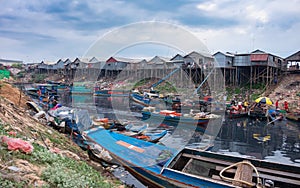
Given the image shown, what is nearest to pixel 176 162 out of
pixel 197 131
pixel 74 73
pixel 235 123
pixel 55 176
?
pixel 55 176

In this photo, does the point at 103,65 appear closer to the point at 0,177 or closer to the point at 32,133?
the point at 32,133

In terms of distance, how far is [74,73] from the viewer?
52.8 meters

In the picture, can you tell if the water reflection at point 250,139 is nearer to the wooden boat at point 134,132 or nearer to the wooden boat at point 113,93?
the wooden boat at point 134,132

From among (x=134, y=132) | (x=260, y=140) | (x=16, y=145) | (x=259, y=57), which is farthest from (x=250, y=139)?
(x=259, y=57)

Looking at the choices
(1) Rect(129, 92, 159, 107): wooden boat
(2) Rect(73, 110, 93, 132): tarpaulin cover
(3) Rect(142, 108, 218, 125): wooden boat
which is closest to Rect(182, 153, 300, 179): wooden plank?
(2) Rect(73, 110, 93, 132): tarpaulin cover

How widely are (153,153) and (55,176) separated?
11.6 feet

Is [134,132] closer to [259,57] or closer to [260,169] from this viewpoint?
[260,169]

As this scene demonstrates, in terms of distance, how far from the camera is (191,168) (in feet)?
21.4

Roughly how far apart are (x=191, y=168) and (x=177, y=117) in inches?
386

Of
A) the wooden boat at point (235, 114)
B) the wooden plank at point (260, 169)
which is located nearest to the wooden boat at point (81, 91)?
the wooden boat at point (235, 114)

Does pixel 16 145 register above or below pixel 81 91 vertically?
above

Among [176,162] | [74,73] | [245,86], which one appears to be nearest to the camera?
[176,162]

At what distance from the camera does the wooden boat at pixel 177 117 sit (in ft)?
50.3

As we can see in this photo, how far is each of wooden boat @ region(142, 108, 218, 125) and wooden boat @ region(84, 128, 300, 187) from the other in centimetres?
→ 791
